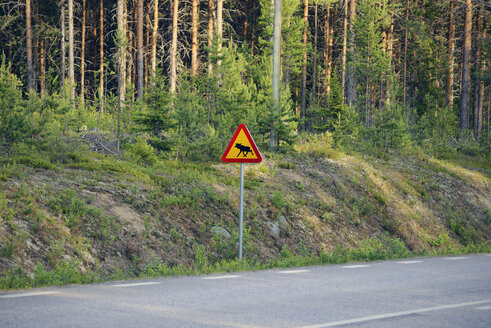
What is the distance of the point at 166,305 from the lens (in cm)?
669

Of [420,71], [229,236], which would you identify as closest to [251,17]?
[420,71]

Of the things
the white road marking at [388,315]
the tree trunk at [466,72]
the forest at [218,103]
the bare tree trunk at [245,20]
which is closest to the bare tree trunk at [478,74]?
the forest at [218,103]

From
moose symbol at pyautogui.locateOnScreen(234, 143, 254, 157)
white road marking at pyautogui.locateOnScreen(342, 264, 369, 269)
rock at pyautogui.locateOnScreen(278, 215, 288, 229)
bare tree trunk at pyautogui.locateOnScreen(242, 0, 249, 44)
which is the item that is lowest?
white road marking at pyautogui.locateOnScreen(342, 264, 369, 269)

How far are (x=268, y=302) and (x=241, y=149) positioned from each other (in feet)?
15.4

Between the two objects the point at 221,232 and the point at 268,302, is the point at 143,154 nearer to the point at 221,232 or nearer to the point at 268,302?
the point at 221,232

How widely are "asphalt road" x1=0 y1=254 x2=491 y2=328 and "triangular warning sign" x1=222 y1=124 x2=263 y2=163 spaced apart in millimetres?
2637

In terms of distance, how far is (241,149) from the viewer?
1115 centimetres

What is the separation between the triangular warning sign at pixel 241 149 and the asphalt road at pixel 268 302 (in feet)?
8.65

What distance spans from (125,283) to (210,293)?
1558mm

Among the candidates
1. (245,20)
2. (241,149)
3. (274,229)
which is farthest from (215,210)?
(245,20)

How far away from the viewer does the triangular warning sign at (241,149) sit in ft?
36.4

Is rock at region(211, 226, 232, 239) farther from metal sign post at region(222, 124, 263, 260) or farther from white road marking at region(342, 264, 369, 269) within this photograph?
white road marking at region(342, 264, 369, 269)

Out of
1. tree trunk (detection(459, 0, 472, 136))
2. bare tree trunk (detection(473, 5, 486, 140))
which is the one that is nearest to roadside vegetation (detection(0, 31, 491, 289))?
tree trunk (detection(459, 0, 472, 136))

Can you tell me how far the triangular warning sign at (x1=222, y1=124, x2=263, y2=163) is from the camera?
11.1 metres
